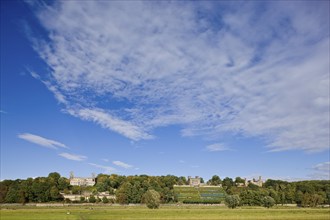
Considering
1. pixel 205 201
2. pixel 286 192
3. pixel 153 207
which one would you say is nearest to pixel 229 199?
pixel 153 207

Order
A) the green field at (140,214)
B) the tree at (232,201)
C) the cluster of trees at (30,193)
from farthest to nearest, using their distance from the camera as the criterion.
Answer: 1. the cluster of trees at (30,193)
2. the tree at (232,201)
3. the green field at (140,214)

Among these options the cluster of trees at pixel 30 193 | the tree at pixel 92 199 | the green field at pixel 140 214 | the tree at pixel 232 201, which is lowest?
the green field at pixel 140 214

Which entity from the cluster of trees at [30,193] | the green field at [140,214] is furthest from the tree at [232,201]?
the cluster of trees at [30,193]

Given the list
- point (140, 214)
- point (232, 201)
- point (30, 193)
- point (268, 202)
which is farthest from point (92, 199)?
point (140, 214)

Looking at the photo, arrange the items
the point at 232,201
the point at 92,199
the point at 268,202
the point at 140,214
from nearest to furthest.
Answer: the point at 140,214
the point at 232,201
the point at 268,202
the point at 92,199

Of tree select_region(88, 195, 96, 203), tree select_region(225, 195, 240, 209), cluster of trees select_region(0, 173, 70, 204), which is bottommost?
tree select_region(225, 195, 240, 209)

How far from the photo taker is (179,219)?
240 ft

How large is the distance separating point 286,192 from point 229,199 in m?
63.9

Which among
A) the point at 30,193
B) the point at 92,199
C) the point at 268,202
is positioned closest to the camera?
the point at 268,202

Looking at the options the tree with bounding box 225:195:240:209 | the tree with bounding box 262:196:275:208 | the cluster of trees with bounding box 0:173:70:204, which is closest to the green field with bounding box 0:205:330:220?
the tree with bounding box 225:195:240:209

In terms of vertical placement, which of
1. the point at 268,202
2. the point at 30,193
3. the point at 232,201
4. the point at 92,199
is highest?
the point at 30,193

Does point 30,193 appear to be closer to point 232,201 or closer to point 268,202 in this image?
point 232,201

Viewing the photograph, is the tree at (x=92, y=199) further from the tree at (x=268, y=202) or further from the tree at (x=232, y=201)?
the tree at (x=268, y=202)

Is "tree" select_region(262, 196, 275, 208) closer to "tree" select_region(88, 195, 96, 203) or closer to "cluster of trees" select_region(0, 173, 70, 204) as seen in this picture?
"tree" select_region(88, 195, 96, 203)
